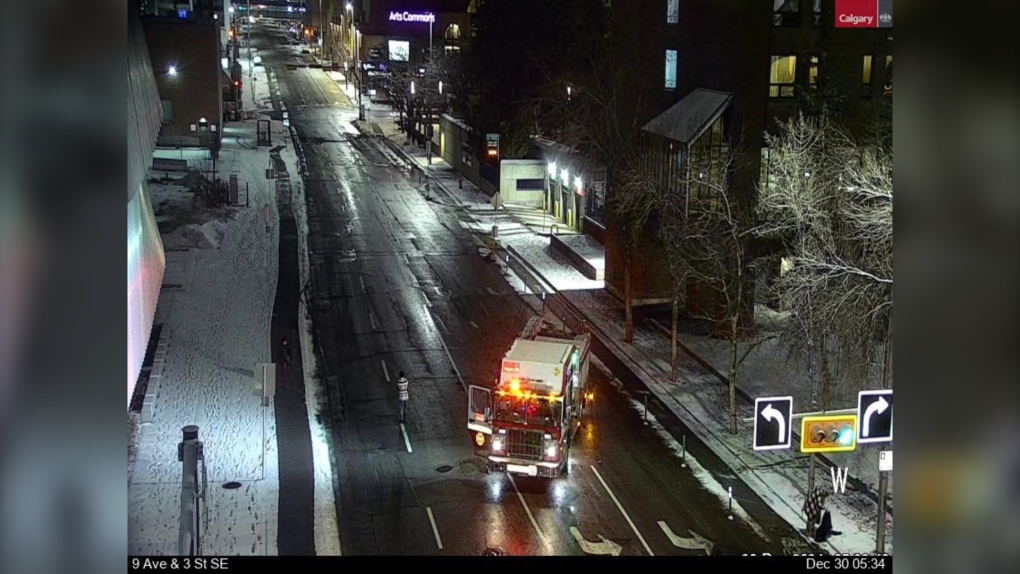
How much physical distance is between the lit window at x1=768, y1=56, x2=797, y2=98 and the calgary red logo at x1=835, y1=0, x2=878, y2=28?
0.93 meters

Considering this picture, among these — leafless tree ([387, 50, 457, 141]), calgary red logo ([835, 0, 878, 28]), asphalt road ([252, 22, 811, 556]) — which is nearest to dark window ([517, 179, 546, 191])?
asphalt road ([252, 22, 811, 556])

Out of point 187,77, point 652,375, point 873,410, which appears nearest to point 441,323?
point 652,375

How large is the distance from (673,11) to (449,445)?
9459mm

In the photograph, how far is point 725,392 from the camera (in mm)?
15227

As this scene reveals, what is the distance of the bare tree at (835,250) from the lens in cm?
1206

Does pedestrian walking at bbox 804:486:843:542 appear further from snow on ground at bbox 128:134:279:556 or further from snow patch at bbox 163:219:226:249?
snow patch at bbox 163:219:226:249

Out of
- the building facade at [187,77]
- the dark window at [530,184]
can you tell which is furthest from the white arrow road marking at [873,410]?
the building facade at [187,77]

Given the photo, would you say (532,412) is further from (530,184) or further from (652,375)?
A: (530,184)

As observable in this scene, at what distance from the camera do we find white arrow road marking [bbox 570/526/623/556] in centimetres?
1047

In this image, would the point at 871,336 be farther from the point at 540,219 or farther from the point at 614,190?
the point at 540,219

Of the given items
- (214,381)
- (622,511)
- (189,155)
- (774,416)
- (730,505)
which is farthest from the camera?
(189,155)

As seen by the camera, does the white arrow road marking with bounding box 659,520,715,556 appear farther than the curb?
No
